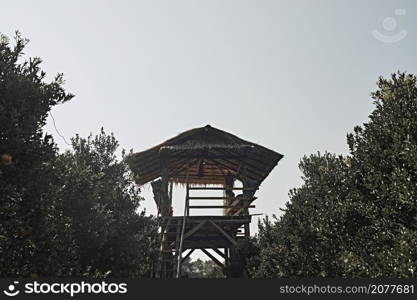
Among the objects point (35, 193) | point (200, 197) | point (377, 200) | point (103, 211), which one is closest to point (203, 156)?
point (200, 197)

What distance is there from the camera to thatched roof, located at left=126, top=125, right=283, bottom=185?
20.8m

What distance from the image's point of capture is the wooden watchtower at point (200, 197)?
67.0 feet

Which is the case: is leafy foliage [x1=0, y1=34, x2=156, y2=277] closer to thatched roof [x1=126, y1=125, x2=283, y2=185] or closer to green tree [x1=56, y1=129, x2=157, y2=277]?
green tree [x1=56, y1=129, x2=157, y2=277]

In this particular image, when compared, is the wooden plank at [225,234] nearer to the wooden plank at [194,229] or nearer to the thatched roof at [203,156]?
the wooden plank at [194,229]

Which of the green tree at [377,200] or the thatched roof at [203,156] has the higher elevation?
the thatched roof at [203,156]

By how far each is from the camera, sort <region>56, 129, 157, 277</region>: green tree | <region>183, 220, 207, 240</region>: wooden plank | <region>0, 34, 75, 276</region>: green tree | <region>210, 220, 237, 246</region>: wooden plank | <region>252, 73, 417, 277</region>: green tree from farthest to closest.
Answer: <region>210, 220, 237, 246</region>: wooden plank < <region>183, 220, 207, 240</region>: wooden plank < <region>56, 129, 157, 277</region>: green tree < <region>252, 73, 417, 277</region>: green tree < <region>0, 34, 75, 276</region>: green tree

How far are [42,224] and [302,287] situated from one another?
5.33m

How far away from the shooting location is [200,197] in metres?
20.6

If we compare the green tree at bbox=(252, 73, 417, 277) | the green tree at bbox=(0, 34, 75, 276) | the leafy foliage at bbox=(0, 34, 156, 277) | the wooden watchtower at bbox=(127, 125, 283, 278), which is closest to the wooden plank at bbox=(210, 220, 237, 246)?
the wooden watchtower at bbox=(127, 125, 283, 278)

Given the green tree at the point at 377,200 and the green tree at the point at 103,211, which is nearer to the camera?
the green tree at the point at 377,200

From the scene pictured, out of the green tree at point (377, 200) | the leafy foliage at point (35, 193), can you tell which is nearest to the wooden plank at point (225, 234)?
the green tree at point (377, 200)

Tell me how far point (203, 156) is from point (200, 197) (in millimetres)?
2559

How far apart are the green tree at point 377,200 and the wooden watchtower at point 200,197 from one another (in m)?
7.77

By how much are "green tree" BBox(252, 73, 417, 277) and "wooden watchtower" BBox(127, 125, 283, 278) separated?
25.5ft
